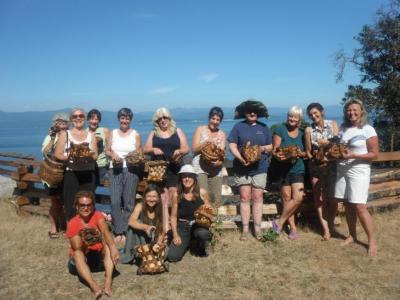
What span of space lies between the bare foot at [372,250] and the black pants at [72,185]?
466cm

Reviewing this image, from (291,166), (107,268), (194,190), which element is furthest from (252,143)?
(107,268)

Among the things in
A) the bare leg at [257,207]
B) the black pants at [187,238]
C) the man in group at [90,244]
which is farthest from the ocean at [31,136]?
the man in group at [90,244]

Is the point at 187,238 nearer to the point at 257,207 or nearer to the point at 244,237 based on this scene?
the point at 244,237

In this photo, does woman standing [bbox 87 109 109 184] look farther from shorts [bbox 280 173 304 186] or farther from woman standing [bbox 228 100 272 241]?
shorts [bbox 280 173 304 186]

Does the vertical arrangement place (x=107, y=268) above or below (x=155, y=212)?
below

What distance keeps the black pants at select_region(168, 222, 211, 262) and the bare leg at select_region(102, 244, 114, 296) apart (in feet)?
3.61

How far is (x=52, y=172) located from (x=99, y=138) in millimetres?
999

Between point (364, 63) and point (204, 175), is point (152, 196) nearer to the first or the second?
point (204, 175)

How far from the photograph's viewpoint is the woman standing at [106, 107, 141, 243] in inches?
256

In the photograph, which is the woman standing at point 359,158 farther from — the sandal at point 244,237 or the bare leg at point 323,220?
the sandal at point 244,237

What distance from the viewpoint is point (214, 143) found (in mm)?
6395

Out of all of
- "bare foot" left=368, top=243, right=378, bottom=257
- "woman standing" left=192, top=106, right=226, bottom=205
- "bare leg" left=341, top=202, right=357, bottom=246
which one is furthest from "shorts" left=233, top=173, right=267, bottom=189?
"bare foot" left=368, top=243, right=378, bottom=257

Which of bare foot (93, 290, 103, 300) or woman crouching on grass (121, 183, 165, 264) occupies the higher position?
woman crouching on grass (121, 183, 165, 264)

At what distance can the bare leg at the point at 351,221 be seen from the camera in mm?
6348
